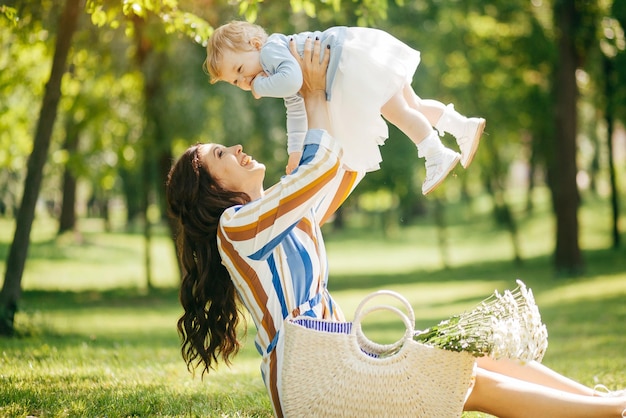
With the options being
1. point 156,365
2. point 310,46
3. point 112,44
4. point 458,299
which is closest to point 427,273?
point 458,299

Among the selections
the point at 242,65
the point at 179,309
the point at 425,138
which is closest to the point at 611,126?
the point at 179,309

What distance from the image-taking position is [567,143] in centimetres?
1831

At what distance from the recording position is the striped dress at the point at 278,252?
3359mm

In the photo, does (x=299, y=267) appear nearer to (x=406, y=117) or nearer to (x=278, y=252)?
(x=278, y=252)

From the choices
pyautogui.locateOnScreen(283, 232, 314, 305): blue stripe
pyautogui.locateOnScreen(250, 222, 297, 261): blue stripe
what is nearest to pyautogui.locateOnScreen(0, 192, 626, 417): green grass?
pyautogui.locateOnScreen(283, 232, 314, 305): blue stripe

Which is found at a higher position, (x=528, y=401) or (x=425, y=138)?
(x=425, y=138)

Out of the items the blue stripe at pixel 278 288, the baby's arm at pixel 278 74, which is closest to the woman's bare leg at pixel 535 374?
the blue stripe at pixel 278 288

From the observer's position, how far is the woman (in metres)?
3.37

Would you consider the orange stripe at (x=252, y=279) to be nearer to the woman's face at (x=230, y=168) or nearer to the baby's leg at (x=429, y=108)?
the woman's face at (x=230, y=168)

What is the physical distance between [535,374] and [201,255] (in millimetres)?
1707

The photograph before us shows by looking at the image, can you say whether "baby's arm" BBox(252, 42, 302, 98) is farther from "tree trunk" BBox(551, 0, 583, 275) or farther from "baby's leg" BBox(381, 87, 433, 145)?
"tree trunk" BBox(551, 0, 583, 275)

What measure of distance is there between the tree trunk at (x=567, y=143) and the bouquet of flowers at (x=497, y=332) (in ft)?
51.7

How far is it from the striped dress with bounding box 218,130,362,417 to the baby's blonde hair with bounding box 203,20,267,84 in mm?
1065

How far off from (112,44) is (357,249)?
21109mm
